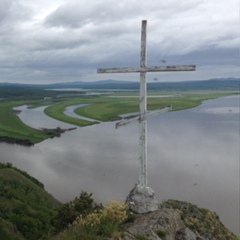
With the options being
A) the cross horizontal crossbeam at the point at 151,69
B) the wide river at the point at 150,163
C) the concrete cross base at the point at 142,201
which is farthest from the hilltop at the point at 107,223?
the wide river at the point at 150,163

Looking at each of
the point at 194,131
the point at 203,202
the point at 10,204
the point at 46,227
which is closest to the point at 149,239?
the point at 46,227

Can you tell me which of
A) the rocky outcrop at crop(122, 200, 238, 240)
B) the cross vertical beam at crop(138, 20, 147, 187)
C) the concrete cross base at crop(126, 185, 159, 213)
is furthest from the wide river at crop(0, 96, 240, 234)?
the cross vertical beam at crop(138, 20, 147, 187)

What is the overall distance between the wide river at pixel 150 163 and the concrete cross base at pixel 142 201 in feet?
40.2

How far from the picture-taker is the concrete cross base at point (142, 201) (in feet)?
28.2

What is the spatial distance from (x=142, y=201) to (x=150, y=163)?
23837mm

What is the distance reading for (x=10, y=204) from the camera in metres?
16.2

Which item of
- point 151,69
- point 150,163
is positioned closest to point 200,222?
point 151,69

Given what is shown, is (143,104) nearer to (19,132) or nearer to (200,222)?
(200,222)

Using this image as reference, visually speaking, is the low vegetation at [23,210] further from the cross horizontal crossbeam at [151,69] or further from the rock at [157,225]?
the cross horizontal crossbeam at [151,69]

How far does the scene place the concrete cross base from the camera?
28.2 feet

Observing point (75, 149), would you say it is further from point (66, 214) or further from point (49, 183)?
point (66, 214)

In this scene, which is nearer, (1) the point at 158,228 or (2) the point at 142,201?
(1) the point at 158,228

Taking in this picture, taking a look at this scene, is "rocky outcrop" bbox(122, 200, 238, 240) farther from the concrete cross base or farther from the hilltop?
the concrete cross base

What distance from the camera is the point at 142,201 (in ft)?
28.5
